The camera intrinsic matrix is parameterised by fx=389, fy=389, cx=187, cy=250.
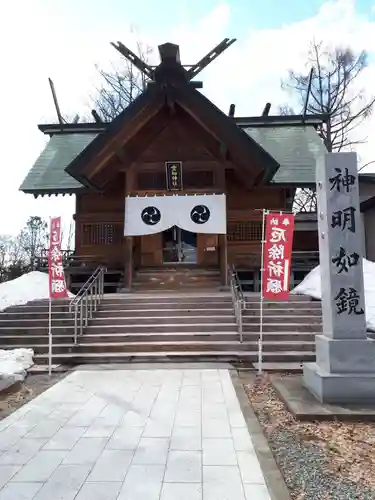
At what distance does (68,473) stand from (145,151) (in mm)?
10884

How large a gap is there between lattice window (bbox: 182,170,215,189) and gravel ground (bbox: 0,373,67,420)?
8.11 m

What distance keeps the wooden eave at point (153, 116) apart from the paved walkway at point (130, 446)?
6992mm

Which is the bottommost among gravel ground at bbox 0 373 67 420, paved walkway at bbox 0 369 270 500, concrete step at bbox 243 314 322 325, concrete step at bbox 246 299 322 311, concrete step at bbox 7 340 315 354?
gravel ground at bbox 0 373 67 420

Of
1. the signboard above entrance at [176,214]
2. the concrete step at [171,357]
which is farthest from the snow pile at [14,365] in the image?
the signboard above entrance at [176,214]

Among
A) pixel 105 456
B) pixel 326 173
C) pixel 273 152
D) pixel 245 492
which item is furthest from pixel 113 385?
pixel 273 152

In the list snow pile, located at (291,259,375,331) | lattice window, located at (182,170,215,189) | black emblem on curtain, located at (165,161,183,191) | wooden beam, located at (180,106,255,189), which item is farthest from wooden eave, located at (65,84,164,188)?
snow pile, located at (291,259,375,331)

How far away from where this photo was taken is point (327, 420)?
14.4ft

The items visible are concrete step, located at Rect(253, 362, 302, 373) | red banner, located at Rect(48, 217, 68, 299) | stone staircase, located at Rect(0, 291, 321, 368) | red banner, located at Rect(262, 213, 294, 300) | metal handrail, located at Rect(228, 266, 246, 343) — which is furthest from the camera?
metal handrail, located at Rect(228, 266, 246, 343)

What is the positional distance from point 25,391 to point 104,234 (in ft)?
26.5

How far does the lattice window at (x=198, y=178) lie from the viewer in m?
13.1

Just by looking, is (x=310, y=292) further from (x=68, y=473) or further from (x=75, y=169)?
(x=68, y=473)

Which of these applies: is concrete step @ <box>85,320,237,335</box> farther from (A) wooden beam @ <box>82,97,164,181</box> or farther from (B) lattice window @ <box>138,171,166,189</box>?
(B) lattice window @ <box>138,171,166,189</box>

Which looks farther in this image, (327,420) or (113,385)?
(113,385)

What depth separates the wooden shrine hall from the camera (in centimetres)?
1115
